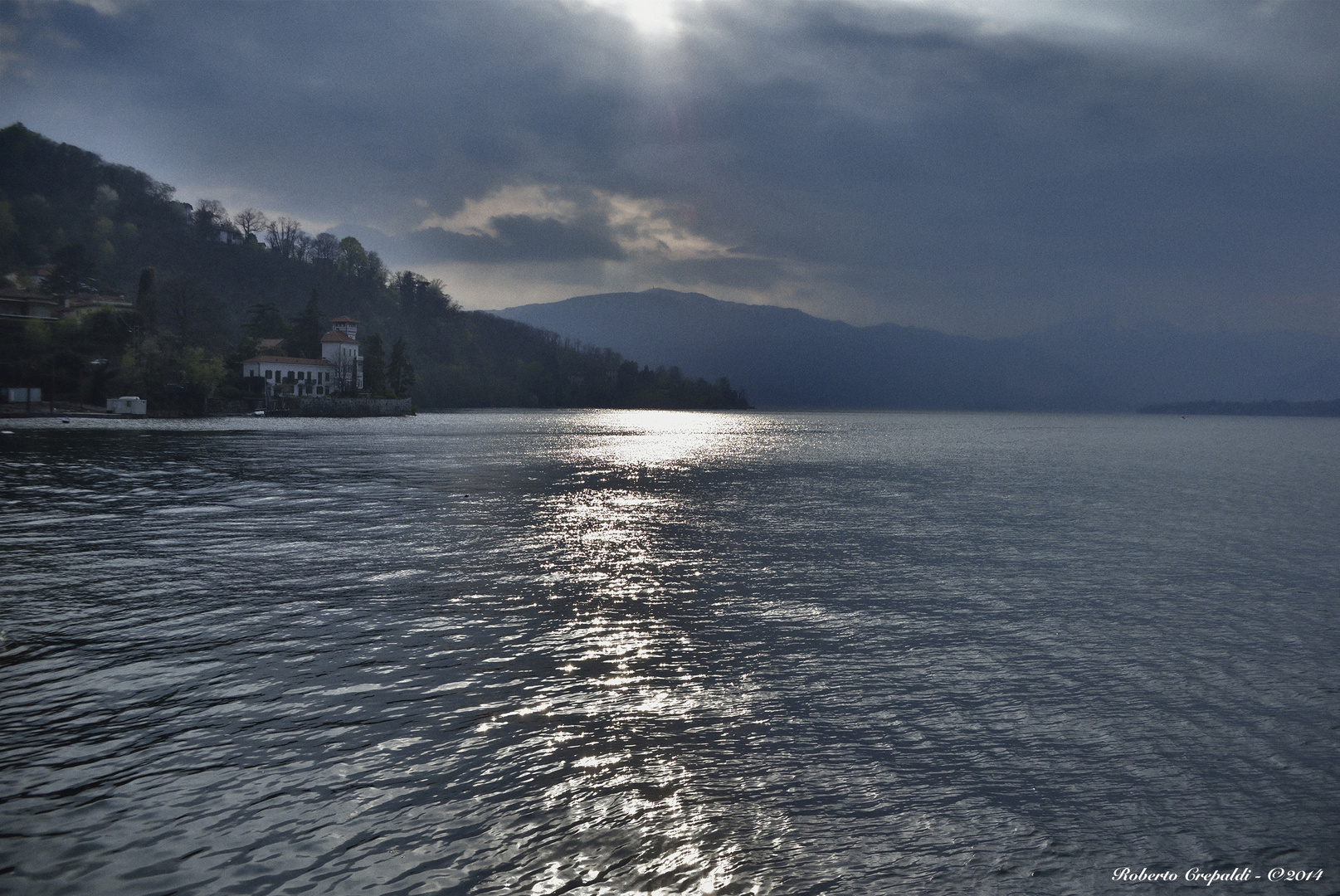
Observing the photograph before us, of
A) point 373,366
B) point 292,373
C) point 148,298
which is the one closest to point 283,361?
point 292,373

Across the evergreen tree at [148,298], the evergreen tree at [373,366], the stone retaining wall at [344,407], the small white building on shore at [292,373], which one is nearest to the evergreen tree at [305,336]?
the small white building on shore at [292,373]

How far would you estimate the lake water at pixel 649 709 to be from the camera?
8438 millimetres

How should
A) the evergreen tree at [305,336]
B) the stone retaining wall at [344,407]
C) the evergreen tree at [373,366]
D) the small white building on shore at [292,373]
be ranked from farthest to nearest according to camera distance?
the evergreen tree at [305,336], the evergreen tree at [373,366], the stone retaining wall at [344,407], the small white building on shore at [292,373]

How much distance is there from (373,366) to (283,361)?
2237cm

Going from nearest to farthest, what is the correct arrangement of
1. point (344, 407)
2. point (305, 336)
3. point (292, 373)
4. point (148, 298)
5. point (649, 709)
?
1. point (649, 709)
2. point (148, 298)
3. point (292, 373)
4. point (344, 407)
5. point (305, 336)

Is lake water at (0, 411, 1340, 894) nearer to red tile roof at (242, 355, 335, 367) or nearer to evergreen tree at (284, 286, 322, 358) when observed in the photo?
red tile roof at (242, 355, 335, 367)

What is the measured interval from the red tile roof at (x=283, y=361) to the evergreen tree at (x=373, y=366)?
8.65 m

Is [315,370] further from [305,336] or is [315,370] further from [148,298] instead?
[148,298]

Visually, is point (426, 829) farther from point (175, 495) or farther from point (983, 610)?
point (175, 495)

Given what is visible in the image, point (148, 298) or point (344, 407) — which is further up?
point (148, 298)

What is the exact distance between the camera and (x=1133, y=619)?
19.9 meters

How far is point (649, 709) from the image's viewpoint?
41.5ft

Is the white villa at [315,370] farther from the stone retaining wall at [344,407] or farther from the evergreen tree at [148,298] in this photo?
the evergreen tree at [148,298]

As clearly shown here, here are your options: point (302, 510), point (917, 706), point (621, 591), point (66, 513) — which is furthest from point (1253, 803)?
point (66, 513)
